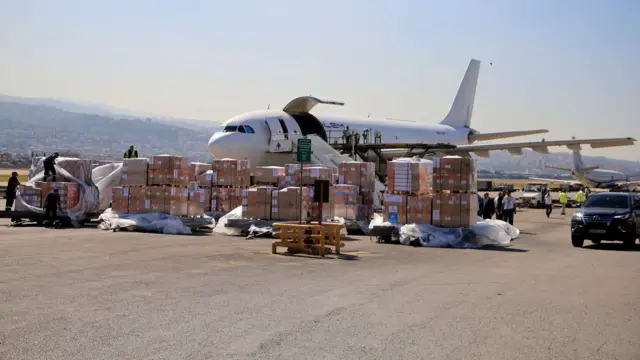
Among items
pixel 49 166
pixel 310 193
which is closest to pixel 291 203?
pixel 310 193

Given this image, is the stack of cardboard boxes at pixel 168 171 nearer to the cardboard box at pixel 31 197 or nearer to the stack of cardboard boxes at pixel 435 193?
the cardboard box at pixel 31 197

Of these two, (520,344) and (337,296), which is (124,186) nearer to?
(337,296)

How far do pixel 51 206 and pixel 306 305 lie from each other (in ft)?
48.5

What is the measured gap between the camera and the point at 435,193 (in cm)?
1933

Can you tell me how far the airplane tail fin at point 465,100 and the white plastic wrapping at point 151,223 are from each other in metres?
31.5

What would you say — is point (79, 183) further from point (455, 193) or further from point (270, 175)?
point (455, 193)

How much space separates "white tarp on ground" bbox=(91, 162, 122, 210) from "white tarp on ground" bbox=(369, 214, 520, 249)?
35.3 feet

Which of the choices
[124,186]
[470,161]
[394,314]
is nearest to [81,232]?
[124,186]

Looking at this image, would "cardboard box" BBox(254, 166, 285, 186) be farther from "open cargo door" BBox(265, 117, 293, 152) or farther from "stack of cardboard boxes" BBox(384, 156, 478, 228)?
"open cargo door" BBox(265, 117, 293, 152)

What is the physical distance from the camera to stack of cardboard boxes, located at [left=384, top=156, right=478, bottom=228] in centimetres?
1883

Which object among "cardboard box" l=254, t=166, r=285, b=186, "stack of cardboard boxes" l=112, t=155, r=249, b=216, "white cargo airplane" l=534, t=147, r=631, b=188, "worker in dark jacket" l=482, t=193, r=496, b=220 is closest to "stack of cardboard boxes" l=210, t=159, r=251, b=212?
"cardboard box" l=254, t=166, r=285, b=186

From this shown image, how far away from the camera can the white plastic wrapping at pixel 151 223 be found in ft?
67.4

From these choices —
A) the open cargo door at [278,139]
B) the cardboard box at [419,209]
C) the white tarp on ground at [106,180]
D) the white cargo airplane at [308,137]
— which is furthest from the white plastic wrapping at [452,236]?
the open cargo door at [278,139]

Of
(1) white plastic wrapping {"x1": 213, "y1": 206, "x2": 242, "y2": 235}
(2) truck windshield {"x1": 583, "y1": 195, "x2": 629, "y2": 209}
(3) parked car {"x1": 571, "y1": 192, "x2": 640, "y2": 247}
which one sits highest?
(2) truck windshield {"x1": 583, "y1": 195, "x2": 629, "y2": 209}
